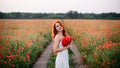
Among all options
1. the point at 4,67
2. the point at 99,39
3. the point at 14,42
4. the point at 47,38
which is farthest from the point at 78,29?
the point at 4,67

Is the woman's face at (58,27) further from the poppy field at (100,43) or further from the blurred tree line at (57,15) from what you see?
the blurred tree line at (57,15)

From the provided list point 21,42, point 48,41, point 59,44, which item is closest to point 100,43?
point 21,42

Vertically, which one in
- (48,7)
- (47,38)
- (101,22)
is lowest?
(47,38)

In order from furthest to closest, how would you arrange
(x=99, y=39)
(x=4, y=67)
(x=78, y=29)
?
(x=78, y=29) → (x=99, y=39) → (x=4, y=67)

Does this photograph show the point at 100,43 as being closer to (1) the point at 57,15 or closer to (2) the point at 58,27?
(1) the point at 57,15

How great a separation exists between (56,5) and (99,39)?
4.89ft

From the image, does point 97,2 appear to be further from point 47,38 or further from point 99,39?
point 47,38

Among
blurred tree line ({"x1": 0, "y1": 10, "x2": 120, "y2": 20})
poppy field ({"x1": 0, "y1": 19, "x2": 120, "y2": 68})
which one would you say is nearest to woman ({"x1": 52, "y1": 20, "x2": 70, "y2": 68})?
poppy field ({"x1": 0, "y1": 19, "x2": 120, "y2": 68})

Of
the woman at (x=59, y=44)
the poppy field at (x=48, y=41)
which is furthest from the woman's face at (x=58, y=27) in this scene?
the poppy field at (x=48, y=41)

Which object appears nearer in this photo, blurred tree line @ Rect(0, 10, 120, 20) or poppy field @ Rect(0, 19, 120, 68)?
poppy field @ Rect(0, 19, 120, 68)

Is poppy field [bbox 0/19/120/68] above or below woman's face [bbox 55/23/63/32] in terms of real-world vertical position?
below

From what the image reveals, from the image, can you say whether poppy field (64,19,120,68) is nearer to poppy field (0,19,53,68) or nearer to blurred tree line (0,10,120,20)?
blurred tree line (0,10,120,20)

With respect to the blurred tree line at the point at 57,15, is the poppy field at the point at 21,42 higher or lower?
lower

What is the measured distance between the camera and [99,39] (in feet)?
19.5
